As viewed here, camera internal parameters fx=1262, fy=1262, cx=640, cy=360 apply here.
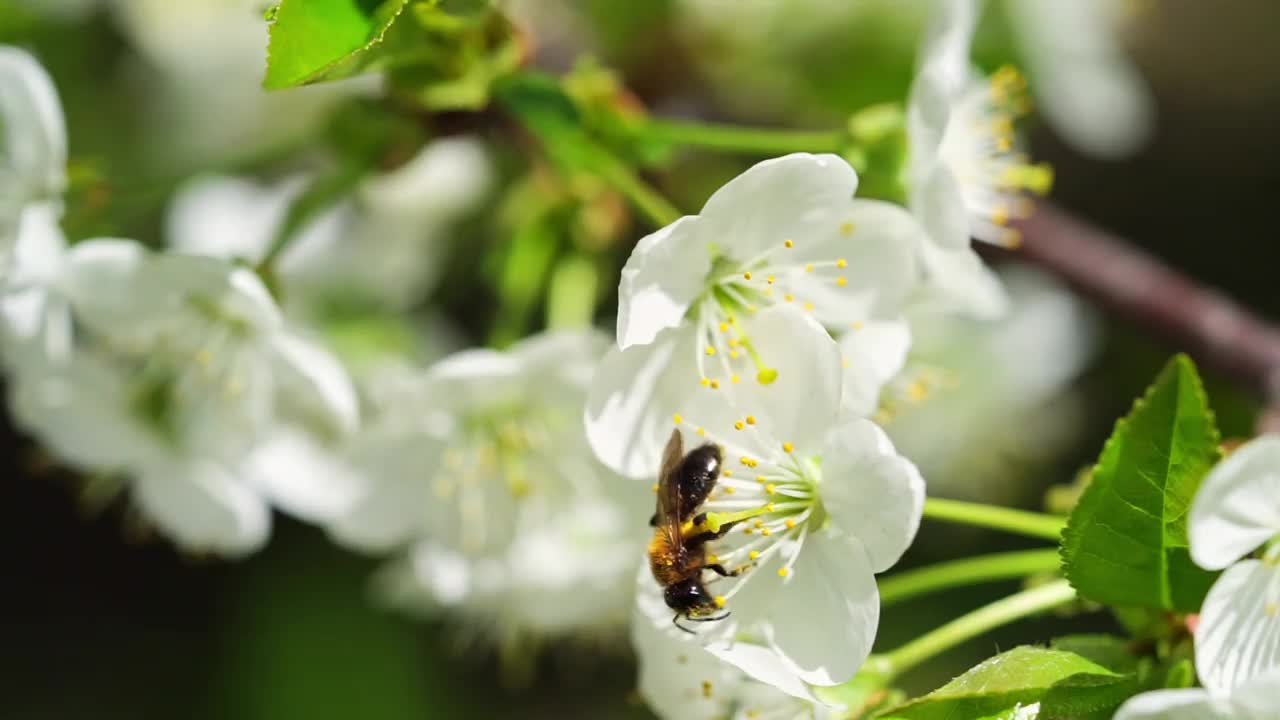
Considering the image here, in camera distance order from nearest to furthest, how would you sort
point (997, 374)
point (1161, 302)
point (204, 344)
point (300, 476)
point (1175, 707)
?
1. point (1175, 707)
2. point (204, 344)
3. point (300, 476)
4. point (1161, 302)
5. point (997, 374)

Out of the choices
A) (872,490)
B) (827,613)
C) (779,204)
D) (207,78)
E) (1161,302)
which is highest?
(779,204)

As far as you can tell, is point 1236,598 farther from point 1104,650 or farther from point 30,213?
point 30,213

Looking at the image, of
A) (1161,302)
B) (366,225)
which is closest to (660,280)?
(1161,302)

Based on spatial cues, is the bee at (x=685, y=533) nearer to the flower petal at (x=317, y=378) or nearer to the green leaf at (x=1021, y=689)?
the green leaf at (x=1021, y=689)

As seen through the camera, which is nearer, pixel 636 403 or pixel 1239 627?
pixel 1239 627

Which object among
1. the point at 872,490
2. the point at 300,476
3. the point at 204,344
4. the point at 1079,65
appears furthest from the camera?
the point at 1079,65

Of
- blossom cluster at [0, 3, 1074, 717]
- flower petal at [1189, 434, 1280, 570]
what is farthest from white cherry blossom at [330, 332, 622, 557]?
flower petal at [1189, 434, 1280, 570]

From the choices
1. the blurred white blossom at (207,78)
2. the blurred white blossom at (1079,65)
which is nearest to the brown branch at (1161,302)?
the blurred white blossom at (1079,65)

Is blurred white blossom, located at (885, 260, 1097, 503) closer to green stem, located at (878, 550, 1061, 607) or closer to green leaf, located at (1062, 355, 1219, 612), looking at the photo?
green stem, located at (878, 550, 1061, 607)
